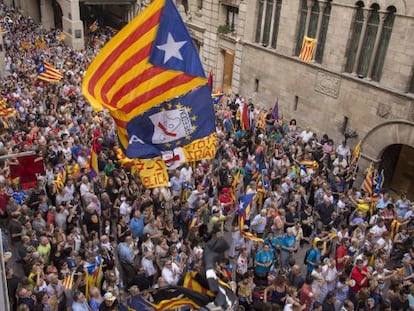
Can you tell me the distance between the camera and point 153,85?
7391mm

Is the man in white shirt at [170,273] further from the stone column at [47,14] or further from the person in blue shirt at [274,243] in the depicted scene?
the stone column at [47,14]

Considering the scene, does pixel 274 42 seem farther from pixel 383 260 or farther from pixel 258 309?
pixel 258 309

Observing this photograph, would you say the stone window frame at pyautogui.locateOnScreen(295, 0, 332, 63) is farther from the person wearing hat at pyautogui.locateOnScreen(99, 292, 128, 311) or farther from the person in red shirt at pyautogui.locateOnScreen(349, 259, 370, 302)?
the person wearing hat at pyautogui.locateOnScreen(99, 292, 128, 311)

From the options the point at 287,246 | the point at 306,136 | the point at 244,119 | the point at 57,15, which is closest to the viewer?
the point at 287,246

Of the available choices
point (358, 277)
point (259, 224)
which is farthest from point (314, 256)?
point (259, 224)

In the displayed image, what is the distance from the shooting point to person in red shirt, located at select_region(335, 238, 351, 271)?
9562mm

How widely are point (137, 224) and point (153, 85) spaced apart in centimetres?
402

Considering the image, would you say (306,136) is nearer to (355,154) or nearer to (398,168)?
(355,154)

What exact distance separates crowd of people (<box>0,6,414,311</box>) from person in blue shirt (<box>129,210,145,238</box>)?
2 centimetres

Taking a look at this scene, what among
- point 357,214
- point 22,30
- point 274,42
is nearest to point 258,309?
point 357,214

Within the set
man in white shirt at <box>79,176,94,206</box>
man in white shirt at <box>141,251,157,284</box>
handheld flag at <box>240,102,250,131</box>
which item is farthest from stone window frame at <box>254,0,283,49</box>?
man in white shirt at <box>141,251,157,284</box>

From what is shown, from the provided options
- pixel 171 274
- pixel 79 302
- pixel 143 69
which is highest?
pixel 143 69

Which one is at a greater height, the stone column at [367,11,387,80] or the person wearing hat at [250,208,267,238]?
the stone column at [367,11,387,80]

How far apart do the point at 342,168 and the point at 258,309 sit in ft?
23.7
